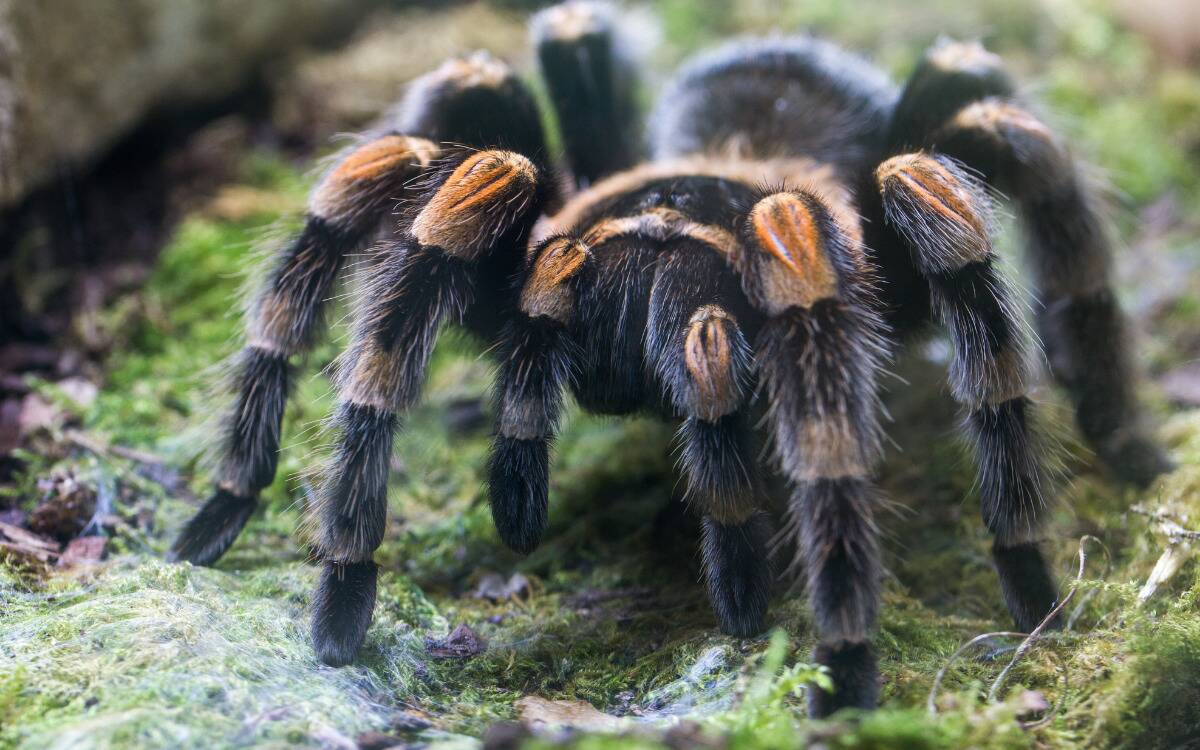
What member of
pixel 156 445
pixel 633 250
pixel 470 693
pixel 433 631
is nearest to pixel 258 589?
pixel 433 631

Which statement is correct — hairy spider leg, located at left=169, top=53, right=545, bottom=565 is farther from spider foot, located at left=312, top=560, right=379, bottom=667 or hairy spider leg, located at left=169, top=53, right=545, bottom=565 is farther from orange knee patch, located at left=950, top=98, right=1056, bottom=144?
orange knee patch, located at left=950, top=98, right=1056, bottom=144

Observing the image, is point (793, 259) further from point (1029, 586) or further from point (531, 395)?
point (1029, 586)

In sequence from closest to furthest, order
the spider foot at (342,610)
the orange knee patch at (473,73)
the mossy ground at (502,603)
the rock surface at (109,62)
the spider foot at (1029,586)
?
the mossy ground at (502,603) < the spider foot at (342,610) < the spider foot at (1029,586) < the orange knee patch at (473,73) < the rock surface at (109,62)

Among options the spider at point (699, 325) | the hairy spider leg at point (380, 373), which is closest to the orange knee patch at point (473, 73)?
the spider at point (699, 325)

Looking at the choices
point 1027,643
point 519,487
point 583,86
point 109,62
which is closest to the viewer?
point 1027,643

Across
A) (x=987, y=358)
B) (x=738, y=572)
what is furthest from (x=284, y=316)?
(x=987, y=358)

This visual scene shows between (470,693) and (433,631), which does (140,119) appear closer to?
(433,631)

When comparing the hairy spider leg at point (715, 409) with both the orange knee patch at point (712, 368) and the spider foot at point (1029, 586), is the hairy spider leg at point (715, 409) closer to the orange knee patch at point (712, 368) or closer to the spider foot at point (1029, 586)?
the orange knee patch at point (712, 368)
